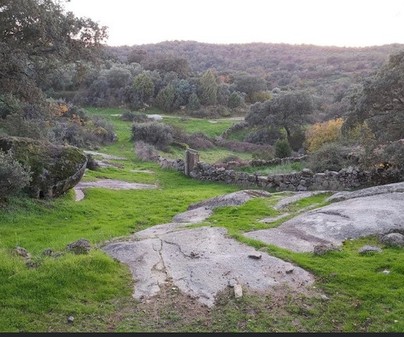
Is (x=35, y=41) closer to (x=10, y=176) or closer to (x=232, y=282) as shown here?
(x=10, y=176)

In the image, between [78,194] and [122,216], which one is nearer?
[122,216]

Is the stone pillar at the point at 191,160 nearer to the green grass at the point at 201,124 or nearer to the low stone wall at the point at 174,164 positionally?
the low stone wall at the point at 174,164

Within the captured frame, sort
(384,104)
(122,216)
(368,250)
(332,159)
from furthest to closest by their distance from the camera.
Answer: (332,159)
(384,104)
(122,216)
(368,250)

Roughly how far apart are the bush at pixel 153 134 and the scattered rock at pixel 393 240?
32071mm

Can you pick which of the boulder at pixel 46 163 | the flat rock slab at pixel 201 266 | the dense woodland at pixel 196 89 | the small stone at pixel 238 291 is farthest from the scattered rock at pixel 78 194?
the small stone at pixel 238 291

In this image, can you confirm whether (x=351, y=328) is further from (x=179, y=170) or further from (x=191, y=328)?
(x=179, y=170)

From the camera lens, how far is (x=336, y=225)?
1151 cm

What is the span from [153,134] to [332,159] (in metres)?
21.2

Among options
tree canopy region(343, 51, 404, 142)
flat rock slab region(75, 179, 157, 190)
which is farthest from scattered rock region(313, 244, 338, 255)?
flat rock slab region(75, 179, 157, 190)

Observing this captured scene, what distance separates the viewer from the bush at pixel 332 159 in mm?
23438

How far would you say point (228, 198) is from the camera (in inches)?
655

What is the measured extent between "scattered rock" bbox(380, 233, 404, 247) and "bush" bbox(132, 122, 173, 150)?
3207cm

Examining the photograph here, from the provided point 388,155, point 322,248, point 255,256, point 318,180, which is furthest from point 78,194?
point 322,248

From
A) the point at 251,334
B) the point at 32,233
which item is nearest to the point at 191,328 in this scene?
the point at 251,334
